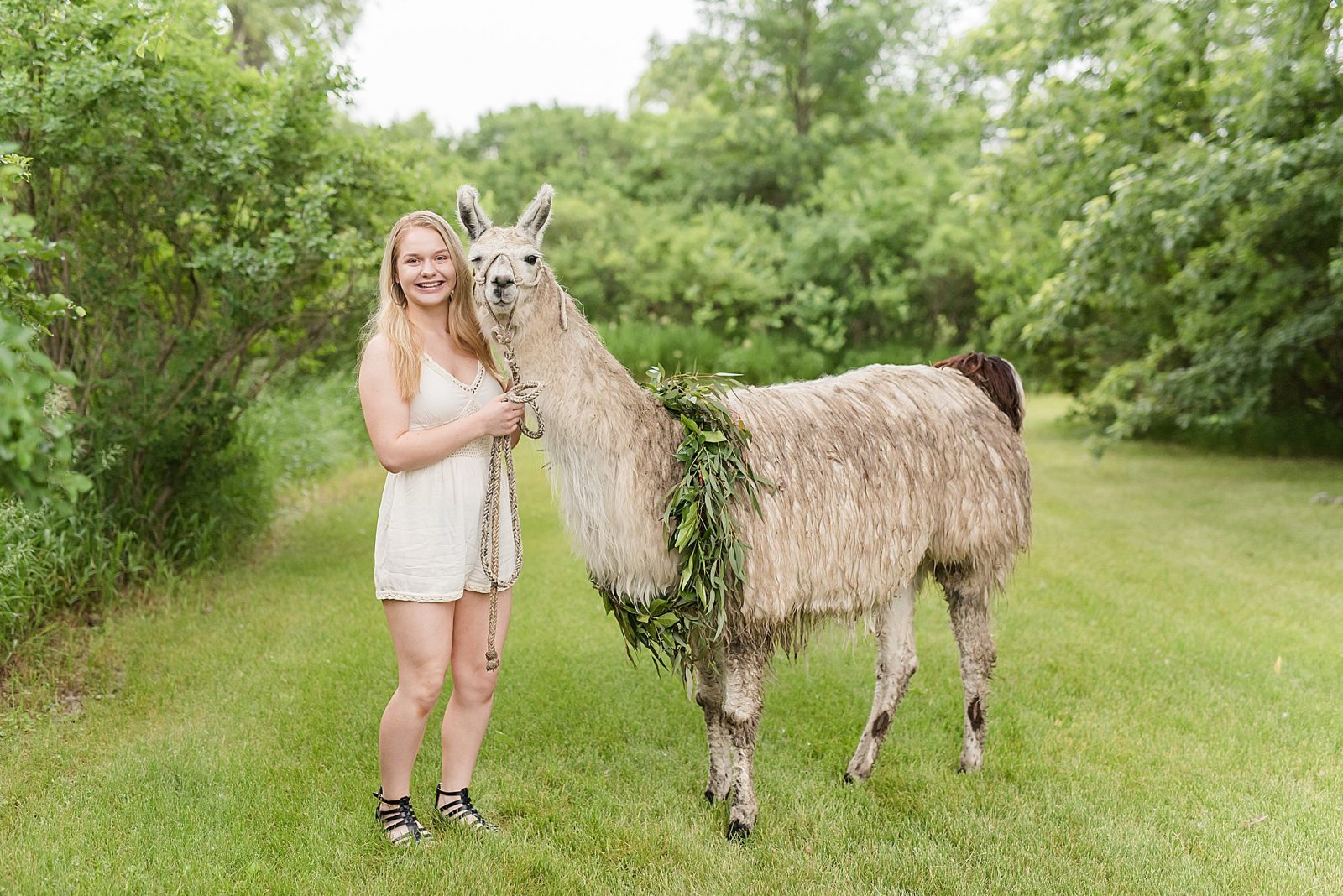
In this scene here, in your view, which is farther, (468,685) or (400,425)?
(468,685)

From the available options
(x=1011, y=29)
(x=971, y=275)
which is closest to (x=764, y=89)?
(x=971, y=275)

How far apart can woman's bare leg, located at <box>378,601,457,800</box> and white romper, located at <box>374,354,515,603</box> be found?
2.5 inches

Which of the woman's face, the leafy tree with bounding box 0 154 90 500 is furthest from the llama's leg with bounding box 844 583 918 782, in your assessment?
the leafy tree with bounding box 0 154 90 500

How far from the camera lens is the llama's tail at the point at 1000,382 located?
13.0 ft

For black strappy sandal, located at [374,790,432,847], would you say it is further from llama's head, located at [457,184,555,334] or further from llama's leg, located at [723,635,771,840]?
llama's head, located at [457,184,555,334]

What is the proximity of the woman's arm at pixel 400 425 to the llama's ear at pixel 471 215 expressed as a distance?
1.59 ft

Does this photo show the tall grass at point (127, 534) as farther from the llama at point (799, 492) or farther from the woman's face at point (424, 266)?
the llama at point (799, 492)

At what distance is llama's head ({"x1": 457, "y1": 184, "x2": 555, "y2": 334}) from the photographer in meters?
2.75

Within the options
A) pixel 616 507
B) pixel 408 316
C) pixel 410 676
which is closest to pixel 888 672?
pixel 616 507

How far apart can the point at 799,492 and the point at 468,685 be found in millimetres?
1336

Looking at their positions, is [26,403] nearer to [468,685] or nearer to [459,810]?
[468,685]

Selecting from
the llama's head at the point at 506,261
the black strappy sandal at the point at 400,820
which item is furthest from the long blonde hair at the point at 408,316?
the black strappy sandal at the point at 400,820

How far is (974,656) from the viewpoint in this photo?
388cm

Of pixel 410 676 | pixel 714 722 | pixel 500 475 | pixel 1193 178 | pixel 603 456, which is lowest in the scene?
pixel 714 722
